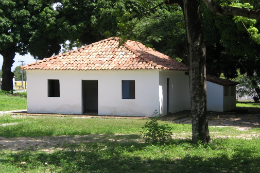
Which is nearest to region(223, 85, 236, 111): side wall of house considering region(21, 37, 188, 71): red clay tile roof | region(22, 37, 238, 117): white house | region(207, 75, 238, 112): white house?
region(207, 75, 238, 112): white house

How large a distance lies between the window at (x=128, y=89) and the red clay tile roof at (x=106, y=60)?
1.02 m

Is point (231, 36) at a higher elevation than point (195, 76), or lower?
higher

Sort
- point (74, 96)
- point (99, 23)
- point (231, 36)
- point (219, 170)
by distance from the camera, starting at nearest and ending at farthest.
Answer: point (219, 170)
point (231, 36)
point (74, 96)
point (99, 23)

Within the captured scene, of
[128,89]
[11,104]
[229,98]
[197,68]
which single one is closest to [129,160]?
[197,68]

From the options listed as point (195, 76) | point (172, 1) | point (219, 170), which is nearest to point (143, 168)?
point (219, 170)

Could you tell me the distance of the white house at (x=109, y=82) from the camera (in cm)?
1717

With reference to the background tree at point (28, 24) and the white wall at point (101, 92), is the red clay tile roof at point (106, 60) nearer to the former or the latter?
the white wall at point (101, 92)

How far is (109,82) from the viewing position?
17922mm

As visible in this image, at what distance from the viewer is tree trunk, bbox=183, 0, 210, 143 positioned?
8.71 meters

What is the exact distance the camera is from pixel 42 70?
19.0 metres

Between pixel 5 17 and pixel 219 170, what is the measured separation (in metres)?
25.8

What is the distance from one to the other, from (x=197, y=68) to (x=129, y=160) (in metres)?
3.07

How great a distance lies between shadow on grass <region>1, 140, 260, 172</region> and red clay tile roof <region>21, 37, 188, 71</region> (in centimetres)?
871

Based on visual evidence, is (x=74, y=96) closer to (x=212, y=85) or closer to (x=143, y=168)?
(x=212, y=85)
